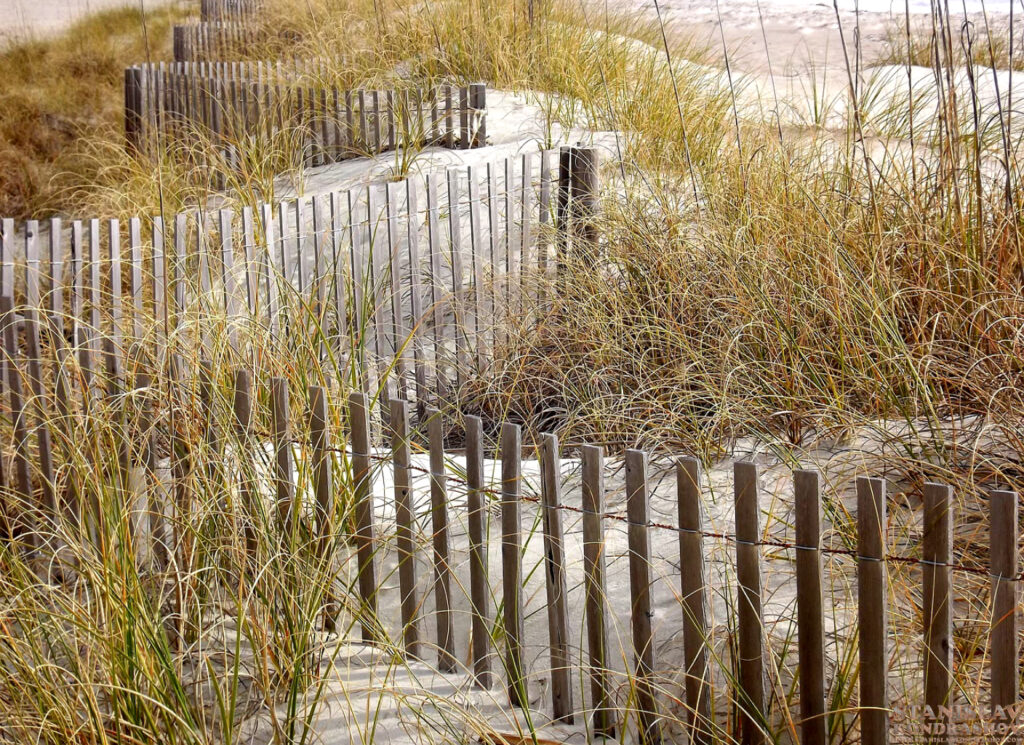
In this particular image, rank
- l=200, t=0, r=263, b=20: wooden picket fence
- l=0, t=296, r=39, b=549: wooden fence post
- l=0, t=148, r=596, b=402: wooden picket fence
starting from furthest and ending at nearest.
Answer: l=200, t=0, r=263, b=20: wooden picket fence → l=0, t=148, r=596, b=402: wooden picket fence → l=0, t=296, r=39, b=549: wooden fence post

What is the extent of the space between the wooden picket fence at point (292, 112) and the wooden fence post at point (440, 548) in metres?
3.94

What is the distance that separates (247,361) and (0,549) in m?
0.94

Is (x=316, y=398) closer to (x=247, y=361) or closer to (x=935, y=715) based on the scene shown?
(x=247, y=361)

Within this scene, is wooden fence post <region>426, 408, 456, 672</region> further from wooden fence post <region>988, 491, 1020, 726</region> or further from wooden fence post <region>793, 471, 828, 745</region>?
wooden fence post <region>988, 491, 1020, 726</region>

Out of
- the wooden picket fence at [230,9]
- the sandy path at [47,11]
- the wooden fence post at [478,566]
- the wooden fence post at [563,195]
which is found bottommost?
the wooden fence post at [478,566]

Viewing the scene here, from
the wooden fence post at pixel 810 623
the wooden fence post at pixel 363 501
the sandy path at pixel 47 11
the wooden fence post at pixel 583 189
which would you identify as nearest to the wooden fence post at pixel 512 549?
the wooden fence post at pixel 363 501

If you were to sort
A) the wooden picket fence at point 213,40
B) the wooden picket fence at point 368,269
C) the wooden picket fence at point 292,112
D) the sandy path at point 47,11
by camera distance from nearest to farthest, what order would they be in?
1. the wooden picket fence at point 368,269
2. the wooden picket fence at point 292,112
3. the wooden picket fence at point 213,40
4. the sandy path at point 47,11

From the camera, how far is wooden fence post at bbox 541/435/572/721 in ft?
6.81

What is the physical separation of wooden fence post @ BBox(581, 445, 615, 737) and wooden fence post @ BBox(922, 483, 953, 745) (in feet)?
1.94

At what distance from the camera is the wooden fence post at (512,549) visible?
6.95 feet

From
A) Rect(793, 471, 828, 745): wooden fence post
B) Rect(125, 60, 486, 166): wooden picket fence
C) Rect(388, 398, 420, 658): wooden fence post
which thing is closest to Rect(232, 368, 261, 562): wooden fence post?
Rect(388, 398, 420, 658): wooden fence post

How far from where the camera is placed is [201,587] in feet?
7.96

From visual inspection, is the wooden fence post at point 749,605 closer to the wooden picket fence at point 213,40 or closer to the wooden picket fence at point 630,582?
the wooden picket fence at point 630,582

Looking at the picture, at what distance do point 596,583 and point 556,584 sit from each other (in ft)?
0.45
